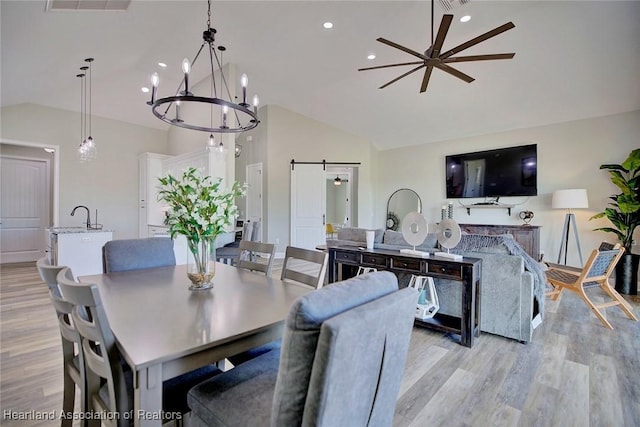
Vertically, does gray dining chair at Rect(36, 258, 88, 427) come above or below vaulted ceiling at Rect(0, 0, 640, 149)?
below

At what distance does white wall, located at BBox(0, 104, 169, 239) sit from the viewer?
17.6 ft

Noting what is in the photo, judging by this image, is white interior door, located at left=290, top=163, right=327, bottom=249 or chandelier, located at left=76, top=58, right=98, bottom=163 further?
white interior door, located at left=290, top=163, right=327, bottom=249

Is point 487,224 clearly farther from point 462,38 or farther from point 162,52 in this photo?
point 162,52

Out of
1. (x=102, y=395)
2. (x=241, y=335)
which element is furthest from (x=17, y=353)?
(x=241, y=335)

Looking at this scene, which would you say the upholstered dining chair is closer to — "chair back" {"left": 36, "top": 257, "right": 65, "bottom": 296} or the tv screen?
"chair back" {"left": 36, "top": 257, "right": 65, "bottom": 296}

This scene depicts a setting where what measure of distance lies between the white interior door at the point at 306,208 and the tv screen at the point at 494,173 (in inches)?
115

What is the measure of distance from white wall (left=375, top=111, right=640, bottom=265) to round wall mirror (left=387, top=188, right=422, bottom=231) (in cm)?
47

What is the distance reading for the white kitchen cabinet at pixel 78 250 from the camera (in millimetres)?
Result: 3803

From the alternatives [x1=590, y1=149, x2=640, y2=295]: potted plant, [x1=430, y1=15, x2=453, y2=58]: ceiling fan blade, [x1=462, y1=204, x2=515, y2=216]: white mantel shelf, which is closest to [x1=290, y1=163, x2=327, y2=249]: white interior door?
[x1=462, y1=204, x2=515, y2=216]: white mantel shelf

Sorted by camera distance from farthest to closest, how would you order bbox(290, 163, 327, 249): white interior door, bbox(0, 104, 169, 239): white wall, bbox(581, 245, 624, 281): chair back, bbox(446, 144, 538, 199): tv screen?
bbox(290, 163, 327, 249): white interior door
bbox(446, 144, 538, 199): tv screen
bbox(0, 104, 169, 239): white wall
bbox(581, 245, 624, 281): chair back

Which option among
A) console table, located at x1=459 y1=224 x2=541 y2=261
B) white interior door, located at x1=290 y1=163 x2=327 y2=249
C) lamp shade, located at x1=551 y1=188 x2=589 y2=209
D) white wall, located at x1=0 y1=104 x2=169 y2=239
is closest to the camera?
lamp shade, located at x1=551 y1=188 x2=589 y2=209

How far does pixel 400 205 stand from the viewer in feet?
24.0

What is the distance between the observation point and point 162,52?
417 centimetres

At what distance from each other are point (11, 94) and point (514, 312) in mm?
7464
